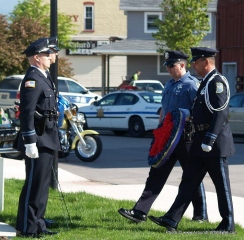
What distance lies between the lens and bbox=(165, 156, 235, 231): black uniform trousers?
8.30m

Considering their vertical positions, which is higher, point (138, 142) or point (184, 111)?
point (184, 111)

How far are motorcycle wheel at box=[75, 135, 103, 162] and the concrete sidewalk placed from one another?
1.78m

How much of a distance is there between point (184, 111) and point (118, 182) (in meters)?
5.29

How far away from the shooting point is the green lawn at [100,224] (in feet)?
26.6

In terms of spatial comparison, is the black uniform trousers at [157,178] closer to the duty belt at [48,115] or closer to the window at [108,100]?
the duty belt at [48,115]

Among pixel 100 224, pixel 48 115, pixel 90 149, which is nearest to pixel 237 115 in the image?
pixel 90 149

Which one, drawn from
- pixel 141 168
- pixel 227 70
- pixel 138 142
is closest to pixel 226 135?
pixel 141 168

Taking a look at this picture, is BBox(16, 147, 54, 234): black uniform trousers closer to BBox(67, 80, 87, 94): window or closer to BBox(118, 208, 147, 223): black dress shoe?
BBox(118, 208, 147, 223): black dress shoe

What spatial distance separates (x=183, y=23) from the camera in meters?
40.6

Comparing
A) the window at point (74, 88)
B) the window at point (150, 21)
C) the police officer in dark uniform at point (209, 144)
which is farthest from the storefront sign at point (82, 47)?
the police officer in dark uniform at point (209, 144)

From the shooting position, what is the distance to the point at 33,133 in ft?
25.7

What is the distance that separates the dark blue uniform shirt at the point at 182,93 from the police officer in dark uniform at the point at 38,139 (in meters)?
1.50

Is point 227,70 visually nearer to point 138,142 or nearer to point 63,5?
point 138,142

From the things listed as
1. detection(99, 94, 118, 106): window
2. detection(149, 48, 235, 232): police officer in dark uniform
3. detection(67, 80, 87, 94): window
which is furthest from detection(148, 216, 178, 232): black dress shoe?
detection(67, 80, 87, 94): window
